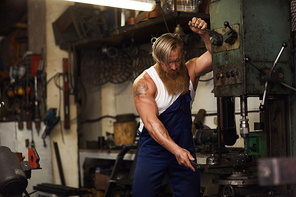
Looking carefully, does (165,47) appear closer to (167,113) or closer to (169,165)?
(167,113)

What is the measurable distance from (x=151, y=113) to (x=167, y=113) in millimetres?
167

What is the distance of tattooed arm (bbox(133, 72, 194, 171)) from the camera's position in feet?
6.24

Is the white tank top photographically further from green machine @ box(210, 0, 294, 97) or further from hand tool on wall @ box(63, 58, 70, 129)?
hand tool on wall @ box(63, 58, 70, 129)

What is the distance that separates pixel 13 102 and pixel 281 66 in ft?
12.8

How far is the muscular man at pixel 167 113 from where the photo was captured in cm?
220

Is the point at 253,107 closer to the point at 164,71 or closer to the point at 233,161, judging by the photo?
the point at 164,71

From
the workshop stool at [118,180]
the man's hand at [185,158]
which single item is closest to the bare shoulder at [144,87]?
the man's hand at [185,158]

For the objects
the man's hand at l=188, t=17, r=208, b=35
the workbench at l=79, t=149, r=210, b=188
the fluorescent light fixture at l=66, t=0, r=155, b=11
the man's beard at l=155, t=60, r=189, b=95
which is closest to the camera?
the man's hand at l=188, t=17, r=208, b=35

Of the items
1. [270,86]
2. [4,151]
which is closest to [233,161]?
[270,86]

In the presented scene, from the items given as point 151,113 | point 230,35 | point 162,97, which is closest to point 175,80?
point 162,97

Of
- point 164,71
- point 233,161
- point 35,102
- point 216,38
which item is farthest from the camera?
point 35,102

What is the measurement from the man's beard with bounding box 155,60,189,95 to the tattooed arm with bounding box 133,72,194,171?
0.08m

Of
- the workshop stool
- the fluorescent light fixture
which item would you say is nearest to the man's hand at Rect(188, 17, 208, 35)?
the fluorescent light fixture

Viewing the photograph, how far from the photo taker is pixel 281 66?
81.6 inches
